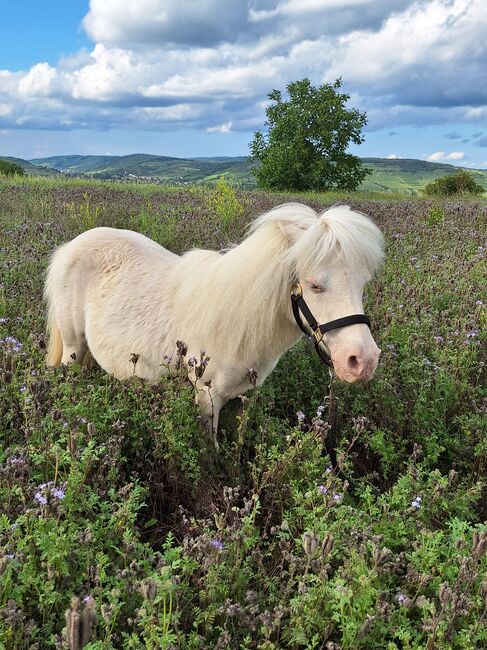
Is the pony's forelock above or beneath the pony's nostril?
above

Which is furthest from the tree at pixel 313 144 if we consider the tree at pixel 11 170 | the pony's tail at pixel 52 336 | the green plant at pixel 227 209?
the pony's tail at pixel 52 336

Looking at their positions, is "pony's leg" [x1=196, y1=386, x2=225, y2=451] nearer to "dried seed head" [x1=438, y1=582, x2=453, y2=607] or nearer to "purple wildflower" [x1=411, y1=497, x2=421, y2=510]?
"purple wildflower" [x1=411, y1=497, x2=421, y2=510]

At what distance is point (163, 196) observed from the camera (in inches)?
503

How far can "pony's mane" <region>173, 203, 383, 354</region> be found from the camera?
2564 mm

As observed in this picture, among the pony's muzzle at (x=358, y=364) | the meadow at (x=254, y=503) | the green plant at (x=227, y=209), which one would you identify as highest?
the green plant at (x=227, y=209)

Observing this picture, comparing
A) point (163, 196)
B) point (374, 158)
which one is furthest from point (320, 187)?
point (374, 158)

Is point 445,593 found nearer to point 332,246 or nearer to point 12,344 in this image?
point 332,246

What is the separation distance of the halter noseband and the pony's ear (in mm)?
250

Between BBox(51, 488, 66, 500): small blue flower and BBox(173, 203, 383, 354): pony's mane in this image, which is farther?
BBox(173, 203, 383, 354): pony's mane

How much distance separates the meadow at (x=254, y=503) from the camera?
166cm

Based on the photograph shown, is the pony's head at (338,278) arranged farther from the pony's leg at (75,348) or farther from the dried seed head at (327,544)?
the pony's leg at (75,348)

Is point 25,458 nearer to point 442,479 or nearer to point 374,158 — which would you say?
point 442,479

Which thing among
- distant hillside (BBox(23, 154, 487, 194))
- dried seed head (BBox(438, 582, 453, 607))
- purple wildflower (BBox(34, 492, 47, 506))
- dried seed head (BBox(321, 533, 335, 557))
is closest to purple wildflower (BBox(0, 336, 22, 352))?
purple wildflower (BBox(34, 492, 47, 506))

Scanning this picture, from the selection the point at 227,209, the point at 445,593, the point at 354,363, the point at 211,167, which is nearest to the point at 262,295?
the point at 354,363
